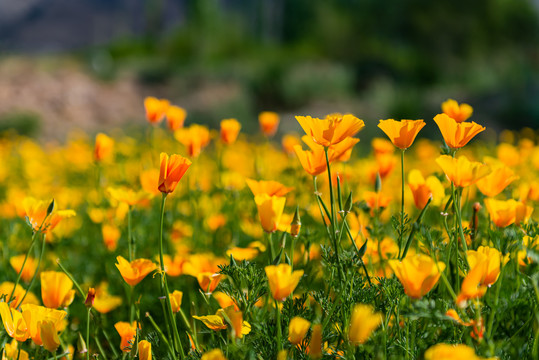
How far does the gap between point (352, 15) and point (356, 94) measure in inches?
635

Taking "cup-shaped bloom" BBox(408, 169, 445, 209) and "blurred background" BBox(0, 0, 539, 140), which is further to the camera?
"blurred background" BBox(0, 0, 539, 140)

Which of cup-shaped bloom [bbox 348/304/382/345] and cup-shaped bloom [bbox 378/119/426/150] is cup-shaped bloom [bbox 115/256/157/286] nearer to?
cup-shaped bloom [bbox 348/304/382/345]

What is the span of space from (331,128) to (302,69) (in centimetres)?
1367

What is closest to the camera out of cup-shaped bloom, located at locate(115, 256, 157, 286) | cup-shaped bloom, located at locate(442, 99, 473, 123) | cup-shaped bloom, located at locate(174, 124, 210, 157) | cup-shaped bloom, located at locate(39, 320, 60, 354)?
cup-shaped bloom, located at locate(39, 320, 60, 354)

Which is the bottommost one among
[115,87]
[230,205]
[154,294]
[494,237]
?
[115,87]

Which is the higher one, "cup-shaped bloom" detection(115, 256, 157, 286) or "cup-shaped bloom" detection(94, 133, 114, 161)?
"cup-shaped bloom" detection(94, 133, 114, 161)

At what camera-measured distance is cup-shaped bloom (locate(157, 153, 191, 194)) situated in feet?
3.17

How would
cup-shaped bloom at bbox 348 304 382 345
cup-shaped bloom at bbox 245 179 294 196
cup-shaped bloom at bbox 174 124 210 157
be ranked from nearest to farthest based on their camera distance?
cup-shaped bloom at bbox 348 304 382 345 → cup-shaped bloom at bbox 245 179 294 196 → cup-shaped bloom at bbox 174 124 210 157

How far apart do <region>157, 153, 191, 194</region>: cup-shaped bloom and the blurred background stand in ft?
21.9

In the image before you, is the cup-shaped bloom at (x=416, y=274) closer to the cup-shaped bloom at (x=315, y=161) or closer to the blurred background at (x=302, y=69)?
the cup-shaped bloom at (x=315, y=161)

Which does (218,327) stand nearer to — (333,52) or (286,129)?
(286,129)

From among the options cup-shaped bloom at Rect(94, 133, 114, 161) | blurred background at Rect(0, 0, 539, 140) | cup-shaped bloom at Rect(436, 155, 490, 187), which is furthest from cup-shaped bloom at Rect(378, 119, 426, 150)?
blurred background at Rect(0, 0, 539, 140)

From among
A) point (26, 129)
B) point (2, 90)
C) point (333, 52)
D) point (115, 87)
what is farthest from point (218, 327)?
point (333, 52)

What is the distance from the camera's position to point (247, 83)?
13398 millimetres
